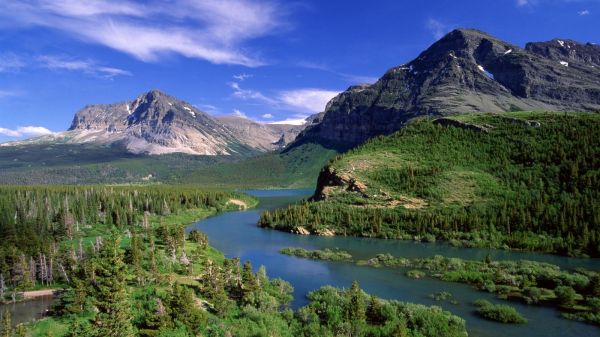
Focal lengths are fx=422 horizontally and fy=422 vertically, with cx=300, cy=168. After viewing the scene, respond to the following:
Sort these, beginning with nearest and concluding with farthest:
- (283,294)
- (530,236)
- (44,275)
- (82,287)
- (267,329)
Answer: (267,329) < (82,287) < (283,294) < (44,275) < (530,236)

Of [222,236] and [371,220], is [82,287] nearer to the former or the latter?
[222,236]

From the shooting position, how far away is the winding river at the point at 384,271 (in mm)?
57969

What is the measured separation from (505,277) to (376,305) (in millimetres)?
34209

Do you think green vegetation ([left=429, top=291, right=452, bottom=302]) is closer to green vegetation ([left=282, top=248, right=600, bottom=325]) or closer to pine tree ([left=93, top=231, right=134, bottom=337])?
green vegetation ([left=282, top=248, right=600, bottom=325])

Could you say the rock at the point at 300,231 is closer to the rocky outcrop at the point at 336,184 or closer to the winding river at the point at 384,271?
the winding river at the point at 384,271

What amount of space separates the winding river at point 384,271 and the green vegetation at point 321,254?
2965 millimetres

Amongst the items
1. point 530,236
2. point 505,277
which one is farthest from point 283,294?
point 530,236

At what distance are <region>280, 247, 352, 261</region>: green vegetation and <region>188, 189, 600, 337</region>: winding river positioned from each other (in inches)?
117

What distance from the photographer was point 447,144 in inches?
7623

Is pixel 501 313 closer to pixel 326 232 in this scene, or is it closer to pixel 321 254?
pixel 321 254

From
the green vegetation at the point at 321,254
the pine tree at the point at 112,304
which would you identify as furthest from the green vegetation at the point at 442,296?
the pine tree at the point at 112,304

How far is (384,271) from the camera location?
90438 millimetres

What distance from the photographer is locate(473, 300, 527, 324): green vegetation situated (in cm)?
5938

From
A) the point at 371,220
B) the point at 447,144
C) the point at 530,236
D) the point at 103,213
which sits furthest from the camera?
the point at 447,144
